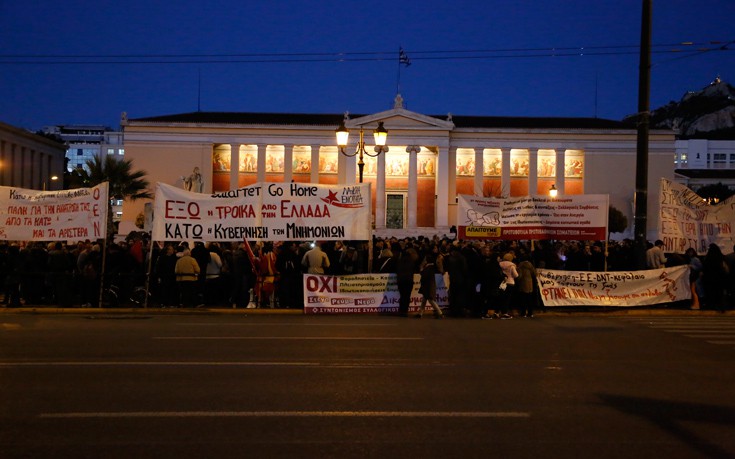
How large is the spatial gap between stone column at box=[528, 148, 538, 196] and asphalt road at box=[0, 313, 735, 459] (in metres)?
55.2

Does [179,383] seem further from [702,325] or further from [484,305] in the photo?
[702,325]

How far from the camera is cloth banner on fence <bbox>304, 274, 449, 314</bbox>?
18016 millimetres

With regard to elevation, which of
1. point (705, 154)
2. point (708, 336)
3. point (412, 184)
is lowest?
point (708, 336)

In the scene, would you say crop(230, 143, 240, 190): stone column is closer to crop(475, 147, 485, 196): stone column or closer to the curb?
crop(475, 147, 485, 196): stone column

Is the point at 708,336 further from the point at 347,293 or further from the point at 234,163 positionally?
the point at 234,163

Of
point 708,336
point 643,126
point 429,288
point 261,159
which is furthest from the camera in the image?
point 261,159

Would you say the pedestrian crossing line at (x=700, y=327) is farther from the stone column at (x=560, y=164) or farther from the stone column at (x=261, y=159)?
the stone column at (x=261, y=159)

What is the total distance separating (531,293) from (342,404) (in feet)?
35.1

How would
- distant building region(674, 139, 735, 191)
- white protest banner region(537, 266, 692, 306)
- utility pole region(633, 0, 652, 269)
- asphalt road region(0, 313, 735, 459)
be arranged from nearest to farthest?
asphalt road region(0, 313, 735, 459) < white protest banner region(537, 266, 692, 306) < utility pole region(633, 0, 652, 269) < distant building region(674, 139, 735, 191)

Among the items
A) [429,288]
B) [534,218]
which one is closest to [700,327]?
[429,288]

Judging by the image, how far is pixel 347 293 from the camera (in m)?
18.0

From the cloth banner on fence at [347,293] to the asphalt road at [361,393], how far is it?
370 cm

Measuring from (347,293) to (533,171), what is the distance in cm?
5307

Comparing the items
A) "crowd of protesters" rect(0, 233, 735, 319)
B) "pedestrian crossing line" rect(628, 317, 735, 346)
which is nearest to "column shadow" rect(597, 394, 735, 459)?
"pedestrian crossing line" rect(628, 317, 735, 346)
